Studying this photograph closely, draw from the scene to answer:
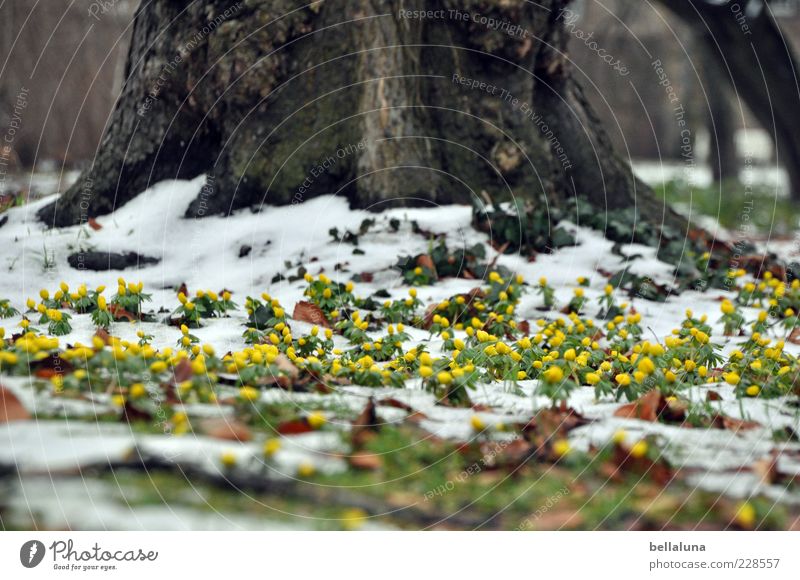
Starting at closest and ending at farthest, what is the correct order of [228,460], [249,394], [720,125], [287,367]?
[228,460]
[249,394]
[287,367]
[720,125]

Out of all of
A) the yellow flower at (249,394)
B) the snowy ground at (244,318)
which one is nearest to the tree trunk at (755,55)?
the snowy ground at (244,318)

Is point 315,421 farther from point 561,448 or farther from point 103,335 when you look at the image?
point 103,335

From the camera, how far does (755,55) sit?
27.9 ft

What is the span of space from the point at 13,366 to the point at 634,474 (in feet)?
5.98

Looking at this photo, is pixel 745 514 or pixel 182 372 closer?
pixel 745 514

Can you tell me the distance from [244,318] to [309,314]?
0.31m

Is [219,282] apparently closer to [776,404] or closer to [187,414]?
[187,414]

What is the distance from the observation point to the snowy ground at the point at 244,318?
6.55 ft

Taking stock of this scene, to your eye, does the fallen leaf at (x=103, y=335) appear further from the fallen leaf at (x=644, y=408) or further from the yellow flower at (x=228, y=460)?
the fallen leaf at (x=644, y=408)

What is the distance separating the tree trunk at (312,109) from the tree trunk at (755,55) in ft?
14.2

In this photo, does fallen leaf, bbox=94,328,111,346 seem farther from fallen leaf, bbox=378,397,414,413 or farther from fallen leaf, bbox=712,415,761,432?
fallen leaf, bbox=712,415,761,432

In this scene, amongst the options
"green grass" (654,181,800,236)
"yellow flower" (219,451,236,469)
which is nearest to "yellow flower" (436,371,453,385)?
"yellow flower" (219,451,236,469)

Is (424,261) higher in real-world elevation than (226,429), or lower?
higher

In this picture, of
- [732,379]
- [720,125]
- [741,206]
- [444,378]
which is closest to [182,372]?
[444,378]
